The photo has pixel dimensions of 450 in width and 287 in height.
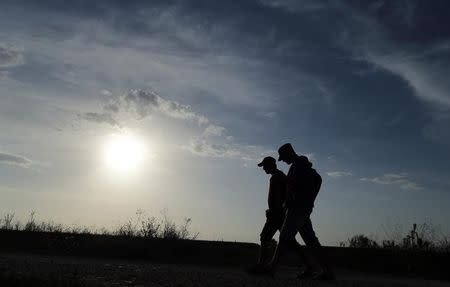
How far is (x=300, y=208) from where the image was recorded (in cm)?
905

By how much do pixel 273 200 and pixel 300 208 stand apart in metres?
0.79

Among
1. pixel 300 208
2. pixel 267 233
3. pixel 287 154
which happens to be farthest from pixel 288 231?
pixel 287 154

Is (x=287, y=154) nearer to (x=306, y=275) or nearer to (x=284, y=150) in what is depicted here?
(x=284, y=150)

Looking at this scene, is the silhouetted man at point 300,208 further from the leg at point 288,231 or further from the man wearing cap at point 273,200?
the man wearing cap at point 273,200

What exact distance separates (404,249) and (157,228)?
6.51m

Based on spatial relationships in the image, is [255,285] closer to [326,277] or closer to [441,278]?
[326,277]

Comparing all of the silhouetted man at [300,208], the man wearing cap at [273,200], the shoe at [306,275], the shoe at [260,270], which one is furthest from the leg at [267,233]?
the shoe at [306,275]

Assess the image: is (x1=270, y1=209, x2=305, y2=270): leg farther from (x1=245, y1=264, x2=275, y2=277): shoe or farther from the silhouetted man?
(x1=245, y1=264, x2=275, y2=277): shoe

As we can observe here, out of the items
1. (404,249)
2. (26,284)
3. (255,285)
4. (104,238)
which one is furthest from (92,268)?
(404,249)

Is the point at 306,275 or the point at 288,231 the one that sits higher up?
the point at 288,231

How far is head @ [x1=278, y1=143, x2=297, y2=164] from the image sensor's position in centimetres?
926

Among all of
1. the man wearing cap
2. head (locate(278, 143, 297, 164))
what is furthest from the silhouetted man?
the man wearing cap

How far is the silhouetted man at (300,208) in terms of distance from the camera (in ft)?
29.6

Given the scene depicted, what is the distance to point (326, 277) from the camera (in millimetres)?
8883
